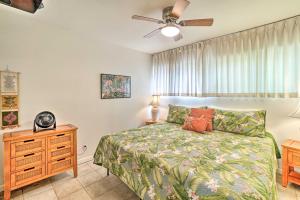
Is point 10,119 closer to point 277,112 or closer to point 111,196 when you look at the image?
point 111,196

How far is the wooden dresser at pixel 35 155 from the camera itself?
74.6 inches

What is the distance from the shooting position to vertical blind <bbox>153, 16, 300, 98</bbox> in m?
2.34

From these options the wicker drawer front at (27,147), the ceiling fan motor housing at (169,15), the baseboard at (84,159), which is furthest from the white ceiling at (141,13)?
the baseboard at (84,159)

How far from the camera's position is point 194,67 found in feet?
11.3

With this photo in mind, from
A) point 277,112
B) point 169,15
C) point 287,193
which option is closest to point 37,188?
point 169,15

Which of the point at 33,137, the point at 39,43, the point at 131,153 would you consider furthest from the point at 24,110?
the point at 131,153

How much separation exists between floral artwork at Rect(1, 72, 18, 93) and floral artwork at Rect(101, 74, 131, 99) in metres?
1.41

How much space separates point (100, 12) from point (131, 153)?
195 cm

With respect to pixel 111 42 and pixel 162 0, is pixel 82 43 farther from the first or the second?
pixel 162 0

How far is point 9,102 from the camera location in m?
2.21

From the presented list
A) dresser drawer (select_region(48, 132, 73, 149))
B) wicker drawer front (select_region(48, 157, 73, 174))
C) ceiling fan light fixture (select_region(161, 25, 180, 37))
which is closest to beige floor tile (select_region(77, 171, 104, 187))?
wicker drawer front (select_region(48, 157, 73, 174))

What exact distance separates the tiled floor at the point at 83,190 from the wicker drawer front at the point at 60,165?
0.69 feet

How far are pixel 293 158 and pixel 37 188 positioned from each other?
3567mm

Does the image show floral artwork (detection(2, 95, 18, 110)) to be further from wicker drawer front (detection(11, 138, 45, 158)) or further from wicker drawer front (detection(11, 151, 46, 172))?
wicker drawer front (detection(11, 151, 46, 172))
